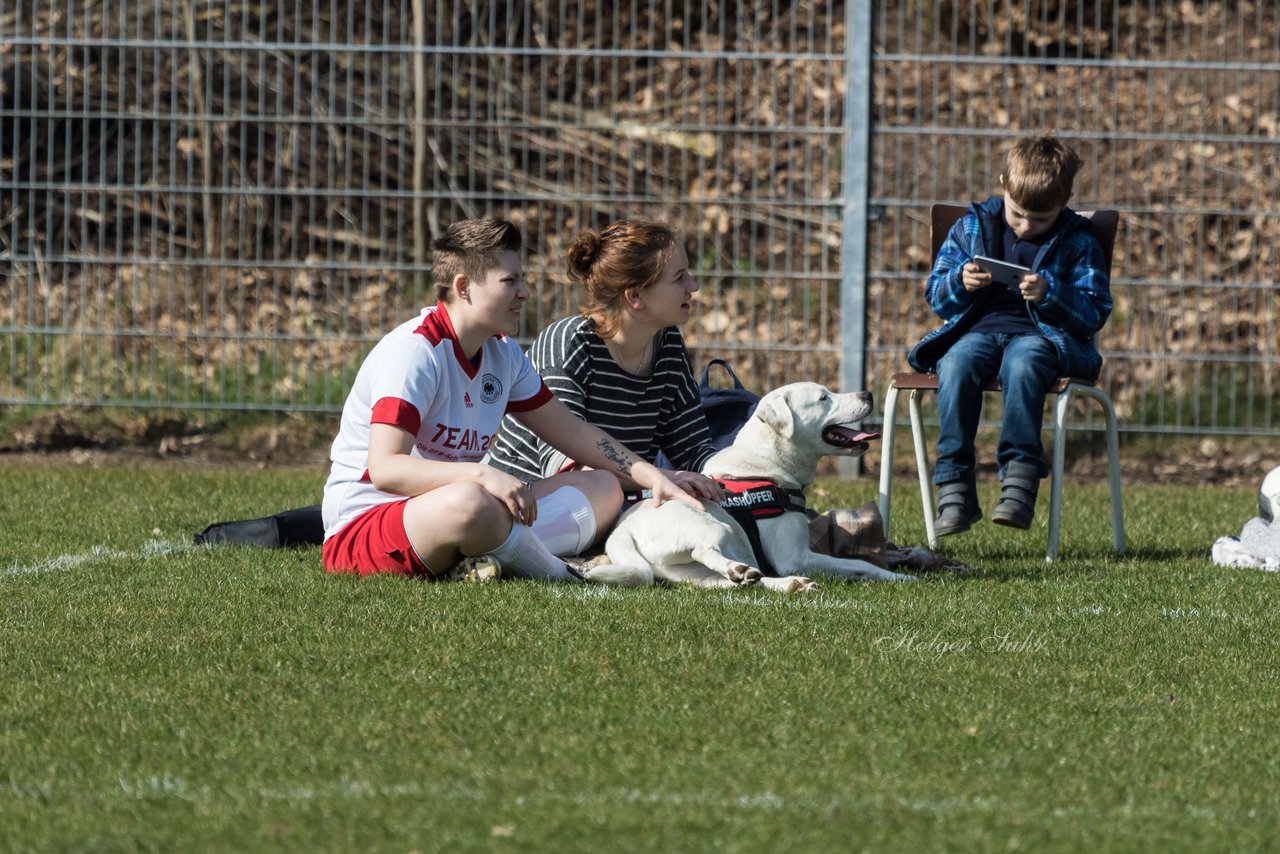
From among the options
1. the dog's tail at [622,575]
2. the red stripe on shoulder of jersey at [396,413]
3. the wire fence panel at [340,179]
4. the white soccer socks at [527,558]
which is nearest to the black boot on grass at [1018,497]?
the dog's tail at [622,575]

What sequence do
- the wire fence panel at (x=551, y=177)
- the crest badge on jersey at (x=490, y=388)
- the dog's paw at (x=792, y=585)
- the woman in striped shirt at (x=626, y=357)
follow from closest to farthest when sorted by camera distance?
the dog's paw at (x=792, y=585)
the crest badge on jersey at (x=490, y=388)
the woman in striped shirt at (x=626, y=357)
the wire fence panel at (x=551, y=177)

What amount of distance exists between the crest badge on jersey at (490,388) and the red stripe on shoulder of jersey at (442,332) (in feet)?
0.18

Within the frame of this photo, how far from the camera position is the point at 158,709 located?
3686mm

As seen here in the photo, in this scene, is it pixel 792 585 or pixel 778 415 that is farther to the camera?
pixel 778 415

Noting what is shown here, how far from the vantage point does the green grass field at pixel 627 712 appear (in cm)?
295

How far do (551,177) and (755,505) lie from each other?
6.50 m

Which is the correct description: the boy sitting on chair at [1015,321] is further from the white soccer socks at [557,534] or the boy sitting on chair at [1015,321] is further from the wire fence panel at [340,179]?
the wire fence panel at [340,179]

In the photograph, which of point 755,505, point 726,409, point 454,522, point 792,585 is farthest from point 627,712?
point 726,409

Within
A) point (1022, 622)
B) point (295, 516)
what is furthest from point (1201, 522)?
point (295, 516)

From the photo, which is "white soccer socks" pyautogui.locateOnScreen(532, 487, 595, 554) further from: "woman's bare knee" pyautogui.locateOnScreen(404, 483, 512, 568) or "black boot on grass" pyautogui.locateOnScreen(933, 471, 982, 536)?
"black boot on grass" pyautogui.locateOnScreen(933, 471, 982, 536)

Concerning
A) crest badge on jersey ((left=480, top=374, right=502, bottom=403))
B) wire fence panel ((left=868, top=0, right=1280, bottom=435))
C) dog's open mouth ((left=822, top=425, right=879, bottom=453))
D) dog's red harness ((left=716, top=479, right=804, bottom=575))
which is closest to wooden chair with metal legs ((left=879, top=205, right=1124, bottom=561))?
dog's open mouth ((left=822, top=425, right=879, bottom=453))

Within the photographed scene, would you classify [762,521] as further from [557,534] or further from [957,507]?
Result: [957,507]

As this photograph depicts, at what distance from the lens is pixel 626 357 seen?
6.09 meters

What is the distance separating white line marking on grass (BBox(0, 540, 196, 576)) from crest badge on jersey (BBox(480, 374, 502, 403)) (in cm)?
137
